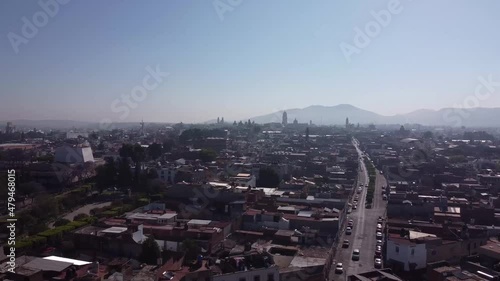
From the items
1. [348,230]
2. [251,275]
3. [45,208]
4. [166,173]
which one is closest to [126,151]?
[166,173]

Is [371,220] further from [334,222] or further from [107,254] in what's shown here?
[107,254]

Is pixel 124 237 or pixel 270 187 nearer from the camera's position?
pixel 124 237

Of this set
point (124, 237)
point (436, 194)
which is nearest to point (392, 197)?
point (436, 194)

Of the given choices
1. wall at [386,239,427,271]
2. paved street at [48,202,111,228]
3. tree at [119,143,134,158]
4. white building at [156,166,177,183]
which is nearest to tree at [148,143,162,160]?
tree at [119,143,134,158]

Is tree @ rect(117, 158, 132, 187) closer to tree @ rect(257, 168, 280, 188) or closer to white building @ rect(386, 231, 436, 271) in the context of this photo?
tree @ rect(257, 168, 280, 188)

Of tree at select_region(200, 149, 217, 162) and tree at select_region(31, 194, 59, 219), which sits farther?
tree at select_region(200, 149, 217, 162)
